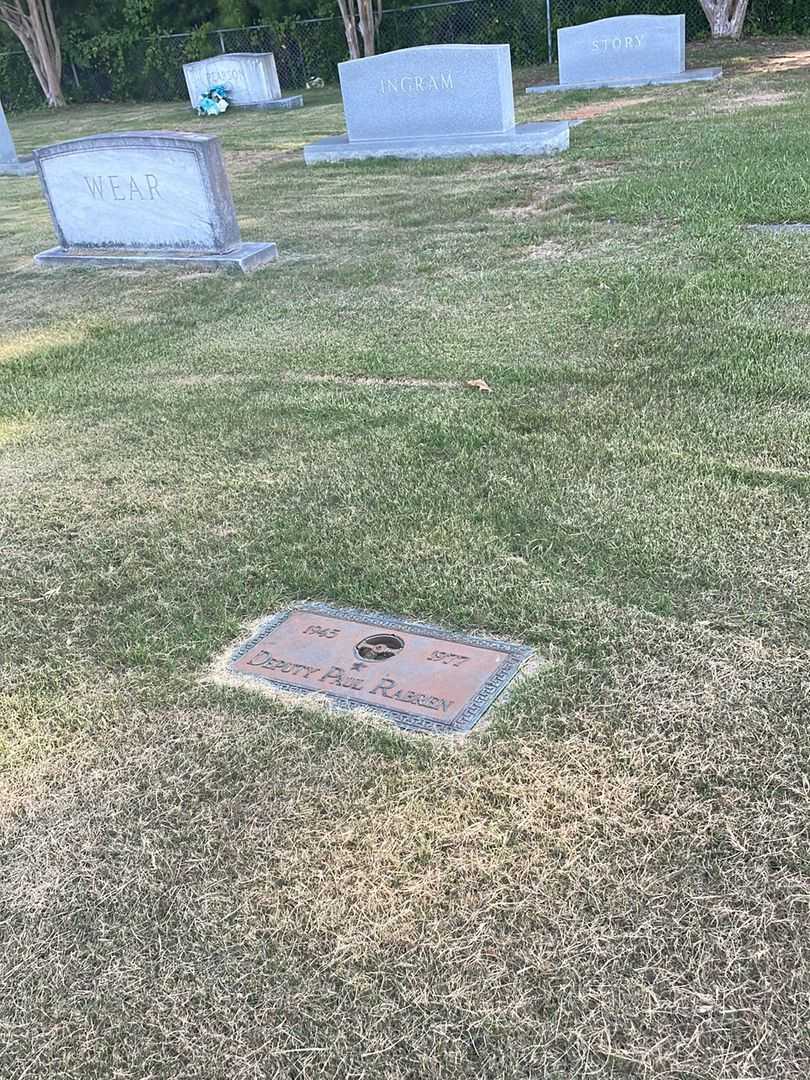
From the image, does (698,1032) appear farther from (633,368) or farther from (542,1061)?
(633,368)

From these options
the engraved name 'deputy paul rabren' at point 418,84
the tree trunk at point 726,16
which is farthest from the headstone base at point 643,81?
the engraved name 'deputy paul rabren' at point 418,84

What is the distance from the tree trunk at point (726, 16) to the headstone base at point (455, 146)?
906 centimetres

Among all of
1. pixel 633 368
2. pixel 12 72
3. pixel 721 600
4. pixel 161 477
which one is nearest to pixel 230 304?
pixel 161 477

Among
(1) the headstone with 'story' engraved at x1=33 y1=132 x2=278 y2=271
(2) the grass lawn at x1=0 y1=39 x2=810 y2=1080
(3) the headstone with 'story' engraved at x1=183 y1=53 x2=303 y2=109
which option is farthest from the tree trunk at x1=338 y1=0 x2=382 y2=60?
(2) the grass lawn at x1=0 y1=39 x2=810 y2=1080

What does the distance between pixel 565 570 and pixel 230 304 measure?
12.8 feet

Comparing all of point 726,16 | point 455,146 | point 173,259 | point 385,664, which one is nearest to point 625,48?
point 726,16

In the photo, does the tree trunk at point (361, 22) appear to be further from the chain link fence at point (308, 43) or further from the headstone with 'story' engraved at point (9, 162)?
the headstone with 'story' engraved at point (9, 162)

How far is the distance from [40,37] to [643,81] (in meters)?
16.7

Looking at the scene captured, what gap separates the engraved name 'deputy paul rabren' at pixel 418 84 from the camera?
988 centimetres

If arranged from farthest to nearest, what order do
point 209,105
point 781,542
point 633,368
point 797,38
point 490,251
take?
point 209,105
point 797,38
point 490,251
point 633,368
point 781,542

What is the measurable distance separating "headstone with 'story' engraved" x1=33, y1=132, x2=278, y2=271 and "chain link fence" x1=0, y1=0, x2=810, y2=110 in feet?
47.5

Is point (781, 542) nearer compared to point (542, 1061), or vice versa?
point (542, 1061)

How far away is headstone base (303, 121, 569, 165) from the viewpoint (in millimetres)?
9328

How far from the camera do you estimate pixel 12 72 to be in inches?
1001
